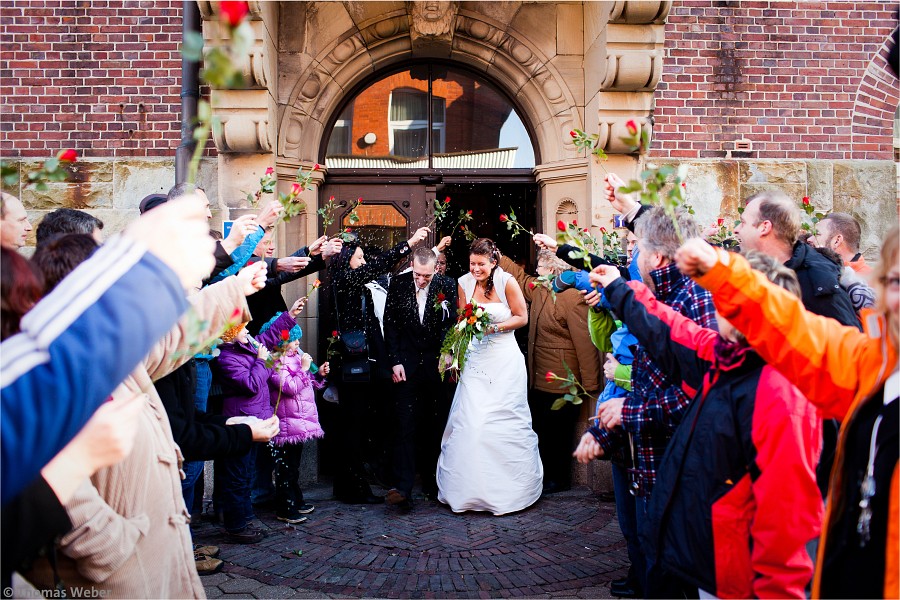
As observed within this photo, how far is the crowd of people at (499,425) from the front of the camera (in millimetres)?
1229

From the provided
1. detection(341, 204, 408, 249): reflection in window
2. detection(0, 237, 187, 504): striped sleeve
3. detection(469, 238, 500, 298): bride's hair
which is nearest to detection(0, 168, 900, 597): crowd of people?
detection(0, 237, 187, 504): striped sleeve

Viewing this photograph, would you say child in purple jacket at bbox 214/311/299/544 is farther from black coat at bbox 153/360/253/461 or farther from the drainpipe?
the drainpipe

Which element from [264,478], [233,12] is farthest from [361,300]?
[233,12]

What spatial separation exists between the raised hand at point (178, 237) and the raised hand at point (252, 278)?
1172mm

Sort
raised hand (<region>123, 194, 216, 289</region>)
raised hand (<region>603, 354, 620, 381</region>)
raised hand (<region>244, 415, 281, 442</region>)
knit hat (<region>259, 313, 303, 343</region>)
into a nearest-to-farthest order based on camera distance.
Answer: raised hand (<region>123, 194, 216, 289</region>) → raised hand (<region>244, 415, 281, 442</region>) → raised hand (<region>603, 354, 620, 381</region>) → knit hat (<region>259, 313, 303, 343</region>)

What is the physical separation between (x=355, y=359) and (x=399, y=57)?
3.06 meters

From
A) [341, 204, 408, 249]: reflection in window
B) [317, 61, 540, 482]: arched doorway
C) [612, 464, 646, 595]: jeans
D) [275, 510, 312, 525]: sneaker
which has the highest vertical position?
[317, 61, 540, 482]: arched doorway

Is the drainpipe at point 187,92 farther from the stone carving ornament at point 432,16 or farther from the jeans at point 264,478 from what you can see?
the jeans at point 264,478

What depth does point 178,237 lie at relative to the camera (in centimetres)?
133

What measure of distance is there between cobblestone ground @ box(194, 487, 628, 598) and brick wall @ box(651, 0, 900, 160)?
12.0ft

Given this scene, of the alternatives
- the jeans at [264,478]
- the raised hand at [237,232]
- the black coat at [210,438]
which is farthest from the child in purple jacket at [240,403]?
the black coat at [210,438]

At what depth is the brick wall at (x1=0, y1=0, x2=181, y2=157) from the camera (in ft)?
20.9

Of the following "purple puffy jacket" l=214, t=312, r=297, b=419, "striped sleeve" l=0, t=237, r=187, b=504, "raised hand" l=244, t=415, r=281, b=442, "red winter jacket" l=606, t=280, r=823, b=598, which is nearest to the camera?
"striped sleeve" l=0, t=237, r=187, b=504

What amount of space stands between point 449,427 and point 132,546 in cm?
414
